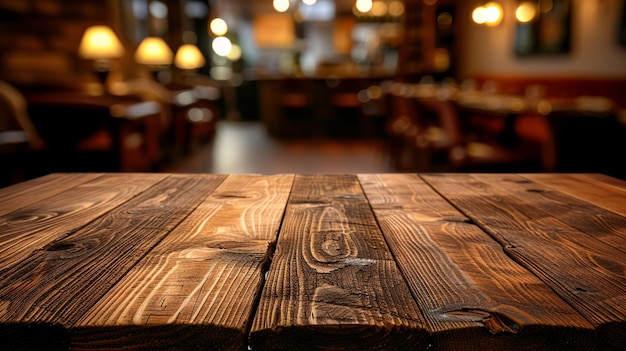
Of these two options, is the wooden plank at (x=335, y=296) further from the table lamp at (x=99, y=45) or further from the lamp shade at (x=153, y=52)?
the lamp shade at (x=153, y=52)

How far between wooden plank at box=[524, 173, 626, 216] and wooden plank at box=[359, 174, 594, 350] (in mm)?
363

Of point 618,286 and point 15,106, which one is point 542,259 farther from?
point 15,106

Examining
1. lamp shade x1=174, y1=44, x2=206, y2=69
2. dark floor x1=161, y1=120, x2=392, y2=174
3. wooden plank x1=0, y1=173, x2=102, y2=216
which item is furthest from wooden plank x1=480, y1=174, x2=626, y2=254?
lamp shade x1=174, y1=44, x2=206, y2=69

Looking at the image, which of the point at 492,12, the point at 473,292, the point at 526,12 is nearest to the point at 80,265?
the point at 473,292

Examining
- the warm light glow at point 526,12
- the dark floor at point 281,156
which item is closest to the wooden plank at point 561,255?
the dark floor at point 281,156

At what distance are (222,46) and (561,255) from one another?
1305cm

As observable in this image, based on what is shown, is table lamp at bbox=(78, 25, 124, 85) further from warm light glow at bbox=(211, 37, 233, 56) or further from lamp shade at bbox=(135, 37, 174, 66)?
warm light glow at bbox=(211, 37, 233, 56)

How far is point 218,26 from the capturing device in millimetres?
12789

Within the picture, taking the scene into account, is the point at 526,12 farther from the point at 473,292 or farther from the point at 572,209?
the point at 473,292

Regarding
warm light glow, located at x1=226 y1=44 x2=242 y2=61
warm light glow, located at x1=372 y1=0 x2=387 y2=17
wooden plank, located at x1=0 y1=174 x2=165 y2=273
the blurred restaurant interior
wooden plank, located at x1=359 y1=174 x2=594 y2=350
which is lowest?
wooden plank, located at x1=359 y1=174 x2=594 y2=350

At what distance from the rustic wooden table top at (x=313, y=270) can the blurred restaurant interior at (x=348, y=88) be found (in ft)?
6.77

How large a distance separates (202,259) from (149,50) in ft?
20.7

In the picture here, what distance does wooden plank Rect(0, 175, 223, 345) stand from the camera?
0.55 m

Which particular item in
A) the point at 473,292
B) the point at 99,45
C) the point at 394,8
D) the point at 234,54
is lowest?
the point at 473,292
